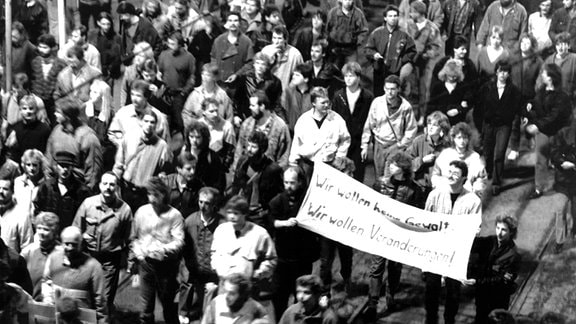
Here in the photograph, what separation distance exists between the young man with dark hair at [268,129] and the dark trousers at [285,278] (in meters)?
1.58

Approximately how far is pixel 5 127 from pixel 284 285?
14.0 feet

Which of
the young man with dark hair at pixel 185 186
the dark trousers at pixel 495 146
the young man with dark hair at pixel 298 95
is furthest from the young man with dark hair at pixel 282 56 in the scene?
the young man with dark hair at pixel 185 186

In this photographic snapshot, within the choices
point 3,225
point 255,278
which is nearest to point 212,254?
point 255,278

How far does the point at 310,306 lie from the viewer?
49.7 ft

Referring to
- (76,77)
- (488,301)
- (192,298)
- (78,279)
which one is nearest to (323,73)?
(76,77)

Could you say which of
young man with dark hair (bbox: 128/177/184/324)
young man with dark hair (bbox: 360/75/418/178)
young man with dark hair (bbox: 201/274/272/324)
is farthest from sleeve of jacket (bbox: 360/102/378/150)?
young man with dark hair (bbox: 201/274/272/324)

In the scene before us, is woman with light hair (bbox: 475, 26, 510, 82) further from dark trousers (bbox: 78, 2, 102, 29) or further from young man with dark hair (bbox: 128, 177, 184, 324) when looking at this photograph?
dark trousers (bbox: 78, 2, 102, 29)

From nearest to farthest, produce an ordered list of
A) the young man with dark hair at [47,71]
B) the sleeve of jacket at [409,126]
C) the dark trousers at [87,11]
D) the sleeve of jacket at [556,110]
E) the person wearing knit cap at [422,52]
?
the sleeve of jacket at [409,126] < the sleeve of jacket at [556,110] < the person wearing knit cap at [422,52] < the young man with dark hair at [47,71] < the dark trousers at [87,11]

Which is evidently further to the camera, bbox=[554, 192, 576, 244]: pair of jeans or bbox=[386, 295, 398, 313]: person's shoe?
bbox=[554, 192, 576, 244]: pair of jeans

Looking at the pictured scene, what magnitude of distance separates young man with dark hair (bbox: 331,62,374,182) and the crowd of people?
2 centimetres

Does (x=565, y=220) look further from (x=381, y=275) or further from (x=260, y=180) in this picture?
(x=260, y=180)

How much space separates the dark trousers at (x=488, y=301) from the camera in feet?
53.2

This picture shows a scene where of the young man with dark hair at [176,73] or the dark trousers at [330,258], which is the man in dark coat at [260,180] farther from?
the young man with dark hair at [176,73]

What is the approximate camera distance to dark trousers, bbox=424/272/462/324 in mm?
16688
